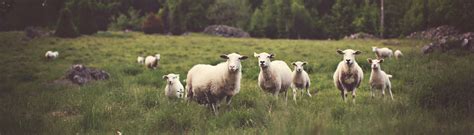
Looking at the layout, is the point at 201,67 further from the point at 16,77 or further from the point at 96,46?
the point at 96,46

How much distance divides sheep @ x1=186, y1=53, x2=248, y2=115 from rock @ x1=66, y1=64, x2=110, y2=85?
7.85 meters

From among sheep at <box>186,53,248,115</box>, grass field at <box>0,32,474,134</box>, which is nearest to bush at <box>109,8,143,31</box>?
grass field at <box>0,32,474,134</box>

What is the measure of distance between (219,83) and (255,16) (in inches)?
1916

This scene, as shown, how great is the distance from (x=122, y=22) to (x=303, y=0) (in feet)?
81.7

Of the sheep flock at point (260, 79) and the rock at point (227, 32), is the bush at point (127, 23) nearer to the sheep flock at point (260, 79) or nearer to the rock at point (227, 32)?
the rock at point (227, 32)

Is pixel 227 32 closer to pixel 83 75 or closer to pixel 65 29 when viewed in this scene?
pixel 65 29

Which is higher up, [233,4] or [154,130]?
[233,4]

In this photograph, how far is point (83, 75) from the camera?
1600cm

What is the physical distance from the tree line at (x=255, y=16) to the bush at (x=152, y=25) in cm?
12

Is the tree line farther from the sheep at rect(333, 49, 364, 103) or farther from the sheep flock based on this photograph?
the sheep at rect(333, 49, 364, 103)

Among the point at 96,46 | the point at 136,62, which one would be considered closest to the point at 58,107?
the point at 136,62

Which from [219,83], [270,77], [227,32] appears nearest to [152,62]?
[270,77]

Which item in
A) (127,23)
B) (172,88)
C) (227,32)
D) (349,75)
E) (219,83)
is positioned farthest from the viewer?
(127,23)

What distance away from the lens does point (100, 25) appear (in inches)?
1953
